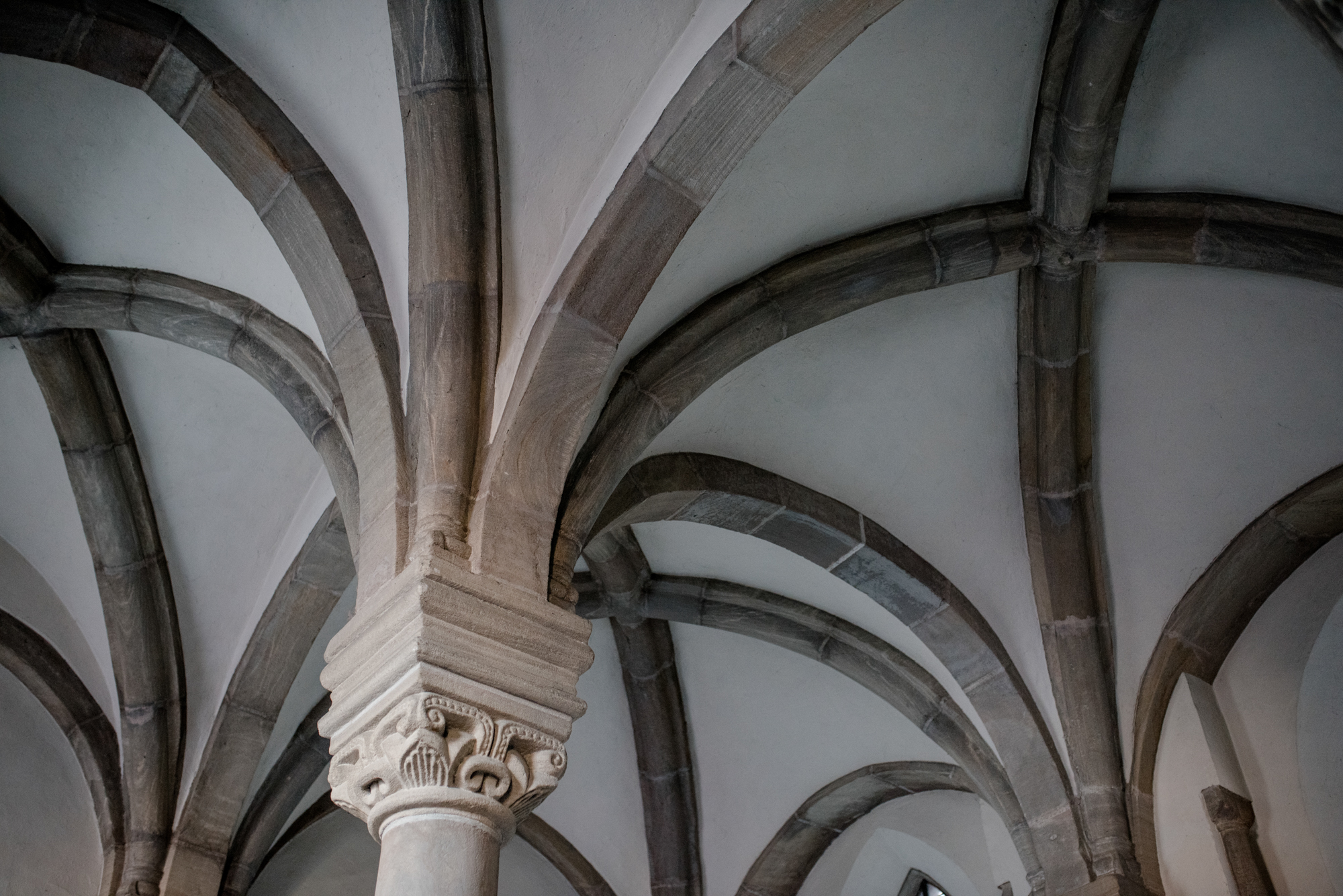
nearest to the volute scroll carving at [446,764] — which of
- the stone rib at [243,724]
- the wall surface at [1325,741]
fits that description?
the stone rib at [243,724]

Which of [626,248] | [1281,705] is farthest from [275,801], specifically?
[1281,705]

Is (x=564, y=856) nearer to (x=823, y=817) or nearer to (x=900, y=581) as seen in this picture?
(x=823, y=817)

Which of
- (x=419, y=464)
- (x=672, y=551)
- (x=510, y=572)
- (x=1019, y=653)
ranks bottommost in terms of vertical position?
(x=510, y=572)

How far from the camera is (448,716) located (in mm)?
3812

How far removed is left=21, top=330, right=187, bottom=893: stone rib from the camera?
6605 millimetres

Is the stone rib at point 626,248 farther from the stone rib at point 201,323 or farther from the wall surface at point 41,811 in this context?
the wall surface at point 41,811

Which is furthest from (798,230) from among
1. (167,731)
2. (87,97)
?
(167,731)

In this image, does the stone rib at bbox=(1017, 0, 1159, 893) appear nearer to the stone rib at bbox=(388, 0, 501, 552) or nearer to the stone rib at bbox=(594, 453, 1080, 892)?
the stone rib at bbox=(594, 453, 1080, 892)

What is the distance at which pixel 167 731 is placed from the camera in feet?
22.8

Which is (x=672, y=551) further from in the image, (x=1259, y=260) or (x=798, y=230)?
(x=1259, y=260)

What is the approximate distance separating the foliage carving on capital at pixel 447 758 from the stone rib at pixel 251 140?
1110 millimetres

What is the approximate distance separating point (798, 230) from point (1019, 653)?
101 inches

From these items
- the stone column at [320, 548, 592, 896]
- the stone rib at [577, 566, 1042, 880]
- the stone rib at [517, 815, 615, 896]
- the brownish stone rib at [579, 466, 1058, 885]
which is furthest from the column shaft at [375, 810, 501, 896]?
the stone rib at [517, 815, 615, 896]

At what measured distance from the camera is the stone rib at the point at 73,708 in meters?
6.96
